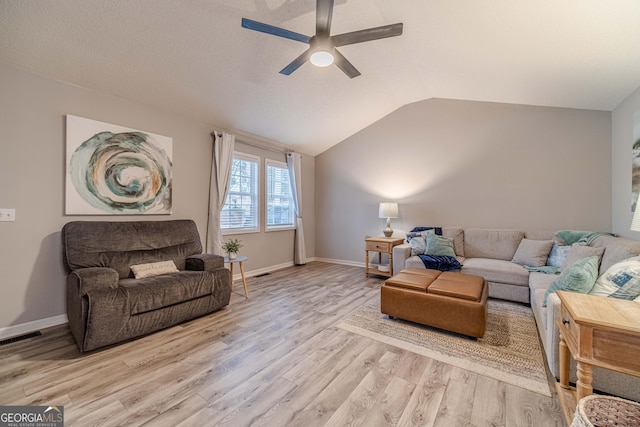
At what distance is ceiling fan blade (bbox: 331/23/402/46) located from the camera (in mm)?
2029

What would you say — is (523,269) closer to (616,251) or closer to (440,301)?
(616,251)

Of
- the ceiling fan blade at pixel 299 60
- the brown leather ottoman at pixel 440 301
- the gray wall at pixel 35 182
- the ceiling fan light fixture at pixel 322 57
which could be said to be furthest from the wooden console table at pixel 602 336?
the gray wall at pixel 35 182

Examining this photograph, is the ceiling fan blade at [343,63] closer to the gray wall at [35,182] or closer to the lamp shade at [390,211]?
the lamp shade at [390,211]

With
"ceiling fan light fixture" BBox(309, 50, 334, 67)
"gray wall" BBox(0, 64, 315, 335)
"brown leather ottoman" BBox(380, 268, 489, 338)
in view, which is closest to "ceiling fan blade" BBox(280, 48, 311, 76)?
"ceiling fan light fixture" BBox(309, 50, 334, 67)

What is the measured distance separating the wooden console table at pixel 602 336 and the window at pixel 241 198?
401 centimetres

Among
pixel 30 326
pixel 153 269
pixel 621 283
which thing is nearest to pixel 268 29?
pixel 153 269

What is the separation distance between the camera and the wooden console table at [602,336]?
43.2 inches

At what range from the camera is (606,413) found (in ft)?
3.21

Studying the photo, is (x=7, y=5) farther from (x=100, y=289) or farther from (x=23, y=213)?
(x=100, y=289)

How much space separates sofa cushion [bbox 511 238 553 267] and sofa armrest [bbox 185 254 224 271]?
13.0 ft

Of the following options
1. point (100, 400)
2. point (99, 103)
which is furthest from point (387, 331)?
point (99, 103)

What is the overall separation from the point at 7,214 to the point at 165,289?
61.4 inches

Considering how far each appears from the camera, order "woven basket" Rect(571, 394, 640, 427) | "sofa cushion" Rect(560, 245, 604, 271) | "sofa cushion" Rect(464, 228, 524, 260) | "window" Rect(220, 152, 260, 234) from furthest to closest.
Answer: "window" Rect(220, 152, 260, 234) → "sofa cushion" Rect(464, 228, 524, 260) → "sofa cushion" Rect(560, 245, 604, 271) → "woven basket" Rect(571, 394, 640, 427)

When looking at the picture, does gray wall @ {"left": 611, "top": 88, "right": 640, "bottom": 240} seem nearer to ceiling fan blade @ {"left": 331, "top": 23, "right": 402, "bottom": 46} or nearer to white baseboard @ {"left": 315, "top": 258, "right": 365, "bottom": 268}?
ceiling fan blade @ {"left": 331, "top": 23, "right": 402, "bottom": 46}
